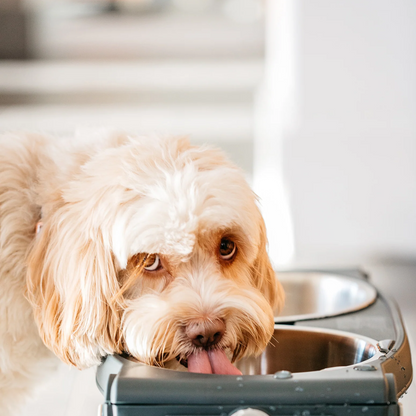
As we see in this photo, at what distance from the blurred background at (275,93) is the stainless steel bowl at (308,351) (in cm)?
73

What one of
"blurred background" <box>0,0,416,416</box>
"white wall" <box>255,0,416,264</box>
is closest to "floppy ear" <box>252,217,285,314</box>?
"blurred background" <box>0,0,416,416</box>

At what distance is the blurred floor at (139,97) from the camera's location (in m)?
4.06

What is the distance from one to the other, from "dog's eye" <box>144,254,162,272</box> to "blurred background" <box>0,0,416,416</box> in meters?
1.01

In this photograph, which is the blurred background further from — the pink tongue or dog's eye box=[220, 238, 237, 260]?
the pink tongue

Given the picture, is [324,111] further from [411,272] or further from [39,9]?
[39,9]

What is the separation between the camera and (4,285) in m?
1.02

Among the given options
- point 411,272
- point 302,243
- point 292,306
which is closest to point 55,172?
point 292,306

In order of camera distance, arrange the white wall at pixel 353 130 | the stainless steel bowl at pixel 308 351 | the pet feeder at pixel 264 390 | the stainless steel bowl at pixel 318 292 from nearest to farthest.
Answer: the pet feeder at pixel 264 390
the stainless steel bowl at pixel 308 351
the stainless steel bowl at pixel 318 292
the white wall at pixel 353 130

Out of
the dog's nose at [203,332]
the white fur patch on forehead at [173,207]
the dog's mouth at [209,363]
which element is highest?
the white fur patch on forehead at [173,207]

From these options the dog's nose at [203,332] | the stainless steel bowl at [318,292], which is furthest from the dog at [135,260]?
the stainless steel bowl at [318,292]

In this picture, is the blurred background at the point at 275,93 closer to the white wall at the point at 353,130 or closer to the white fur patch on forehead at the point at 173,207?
the white wall at the point at 353,130

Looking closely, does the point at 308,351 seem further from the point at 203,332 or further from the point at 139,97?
the point at 139,97

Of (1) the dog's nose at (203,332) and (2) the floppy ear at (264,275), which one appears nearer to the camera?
(1) the dog's nose at (203,332)

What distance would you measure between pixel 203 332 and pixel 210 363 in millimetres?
50
